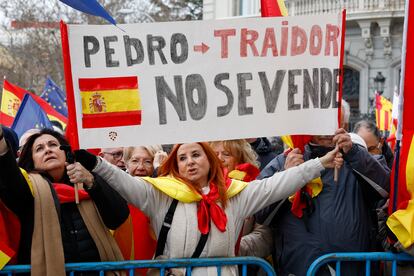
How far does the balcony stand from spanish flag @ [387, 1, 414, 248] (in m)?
20.9

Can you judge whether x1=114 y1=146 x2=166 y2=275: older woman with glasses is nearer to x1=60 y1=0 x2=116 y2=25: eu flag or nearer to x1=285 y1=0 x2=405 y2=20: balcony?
x1=60 y1=0 x2=116 y2=25: eu flag

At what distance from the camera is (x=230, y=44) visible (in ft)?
13.7

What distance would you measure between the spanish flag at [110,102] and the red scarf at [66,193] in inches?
16.9

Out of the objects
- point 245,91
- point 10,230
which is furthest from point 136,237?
point 245,91

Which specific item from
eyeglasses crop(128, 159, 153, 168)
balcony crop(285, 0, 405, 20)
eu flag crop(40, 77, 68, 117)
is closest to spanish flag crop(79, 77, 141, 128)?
eyeglasses crop(128, 159, 153, 168)

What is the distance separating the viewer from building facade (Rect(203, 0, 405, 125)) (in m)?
25.0

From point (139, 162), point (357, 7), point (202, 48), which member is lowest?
point (139, 162)

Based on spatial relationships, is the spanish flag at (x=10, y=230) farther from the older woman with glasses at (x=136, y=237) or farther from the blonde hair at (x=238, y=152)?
the blonde hair at (x=238, y=152)

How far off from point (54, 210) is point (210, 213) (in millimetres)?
801

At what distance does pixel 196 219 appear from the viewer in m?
4.13

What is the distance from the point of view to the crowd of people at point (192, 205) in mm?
4012

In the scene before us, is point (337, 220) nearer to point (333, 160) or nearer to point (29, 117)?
point (333, 160)

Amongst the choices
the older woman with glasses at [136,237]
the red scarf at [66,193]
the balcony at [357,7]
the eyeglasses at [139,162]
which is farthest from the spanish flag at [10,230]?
the balcony at [357,7]

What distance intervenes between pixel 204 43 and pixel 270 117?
529 mm
